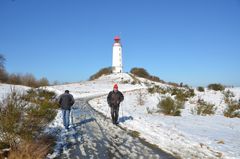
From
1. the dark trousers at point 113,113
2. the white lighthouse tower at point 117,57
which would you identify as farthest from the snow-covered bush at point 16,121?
the white lighthouse tower at point 117,57

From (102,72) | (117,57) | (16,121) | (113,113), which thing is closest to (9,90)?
(113,113)

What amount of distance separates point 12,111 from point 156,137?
5.81 metres

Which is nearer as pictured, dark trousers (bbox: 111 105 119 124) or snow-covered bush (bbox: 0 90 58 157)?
snow-covered bush (bbox: 0 90 58 157)

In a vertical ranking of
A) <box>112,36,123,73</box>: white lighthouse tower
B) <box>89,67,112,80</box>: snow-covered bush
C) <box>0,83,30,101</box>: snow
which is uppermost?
<box>112,36,123,73</box>: white lighthouse tower

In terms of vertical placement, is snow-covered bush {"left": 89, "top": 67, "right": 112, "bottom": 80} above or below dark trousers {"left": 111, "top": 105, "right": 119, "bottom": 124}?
above

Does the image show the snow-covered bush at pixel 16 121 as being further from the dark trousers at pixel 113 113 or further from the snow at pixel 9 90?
the dark trousers at pixel 113 113

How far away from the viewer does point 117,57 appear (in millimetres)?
87688

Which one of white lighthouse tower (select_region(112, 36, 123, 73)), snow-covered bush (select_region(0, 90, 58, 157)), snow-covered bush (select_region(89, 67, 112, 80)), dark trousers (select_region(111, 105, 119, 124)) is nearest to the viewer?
snow-covered bush (select_region(0, 90, 58, 157))

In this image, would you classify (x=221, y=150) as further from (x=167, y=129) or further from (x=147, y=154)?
(x=167, y=129)

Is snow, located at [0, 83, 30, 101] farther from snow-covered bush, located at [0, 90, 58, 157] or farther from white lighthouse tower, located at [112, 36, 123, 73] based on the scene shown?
white lighthouse tower, located at [112, 36, 123, 73]

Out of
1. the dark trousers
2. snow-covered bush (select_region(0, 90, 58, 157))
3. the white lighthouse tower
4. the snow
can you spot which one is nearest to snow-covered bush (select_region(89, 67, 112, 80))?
the white lighthouse tower

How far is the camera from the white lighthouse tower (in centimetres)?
8769

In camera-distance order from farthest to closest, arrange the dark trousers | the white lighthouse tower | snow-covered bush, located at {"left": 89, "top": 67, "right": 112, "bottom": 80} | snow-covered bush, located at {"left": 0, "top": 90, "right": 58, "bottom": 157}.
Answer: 1. snow-covered bush, located at {"left": 89, "top": 67, "right": 112, "bottom": 80}
2. the white lighthouse tower
3. the dark trousers
4. snow-covered bush, located at {"left": 0, "top": 90, "right": 58, "bottom": 157}

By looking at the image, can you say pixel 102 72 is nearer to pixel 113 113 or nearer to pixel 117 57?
pixel 117 57
